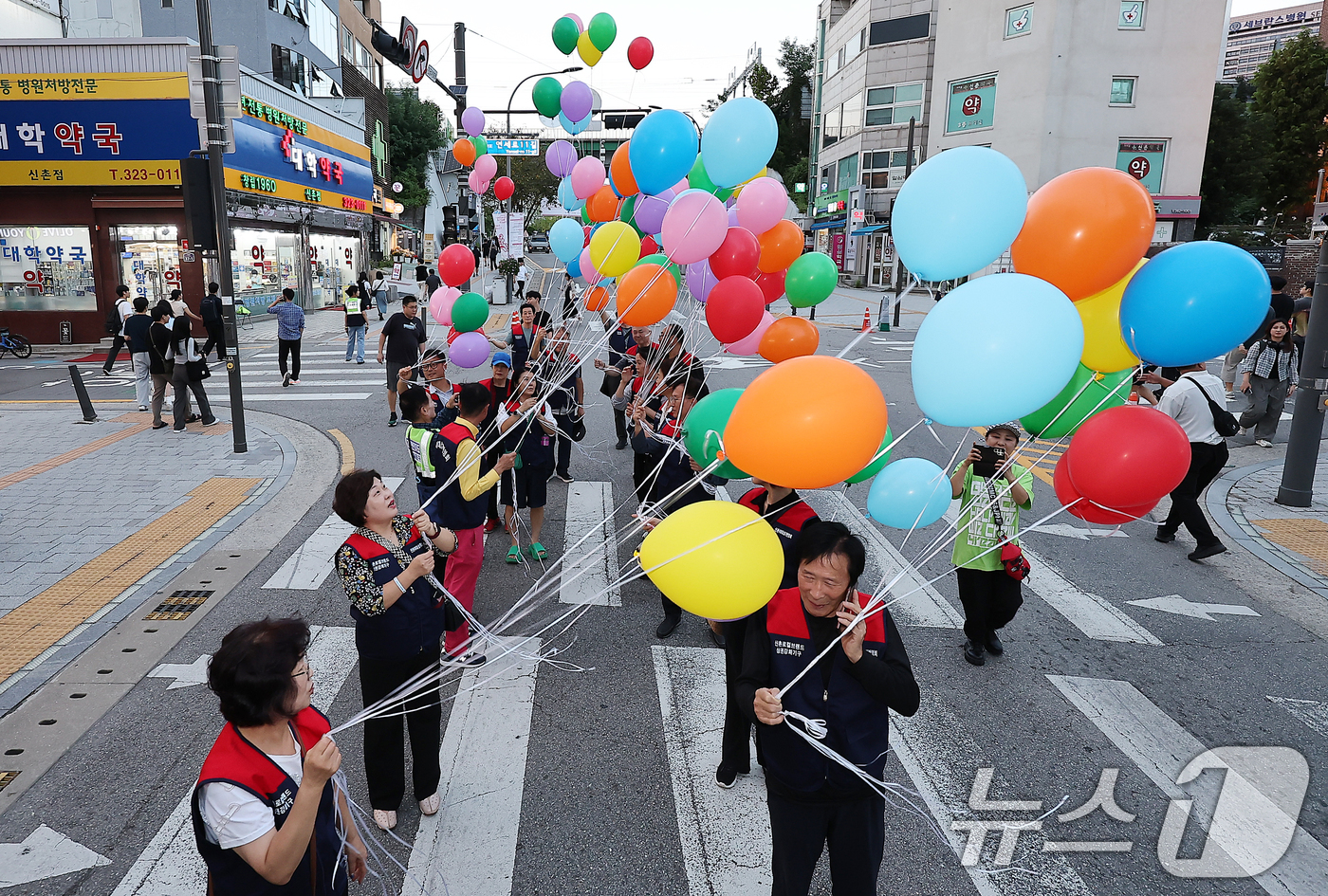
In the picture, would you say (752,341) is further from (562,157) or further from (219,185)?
(219,185)

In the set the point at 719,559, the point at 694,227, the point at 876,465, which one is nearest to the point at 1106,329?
the point at 876,465

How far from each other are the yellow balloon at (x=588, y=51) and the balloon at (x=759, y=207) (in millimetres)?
4340

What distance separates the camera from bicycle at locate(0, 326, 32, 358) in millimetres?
18844

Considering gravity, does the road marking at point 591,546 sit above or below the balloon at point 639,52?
below

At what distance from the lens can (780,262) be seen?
5.99 m

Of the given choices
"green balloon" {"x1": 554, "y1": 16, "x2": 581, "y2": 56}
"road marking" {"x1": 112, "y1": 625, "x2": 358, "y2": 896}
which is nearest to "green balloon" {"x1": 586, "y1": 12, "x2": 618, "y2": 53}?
"green balloon" {"x1": 554, "y1": 16, "x2": 581, "y2": 56}

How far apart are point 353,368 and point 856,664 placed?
1769 cm

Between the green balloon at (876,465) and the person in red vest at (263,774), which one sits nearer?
the person in red vest at (263,774)

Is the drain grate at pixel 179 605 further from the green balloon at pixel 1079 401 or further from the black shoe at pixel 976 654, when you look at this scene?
the green balloon at pixel 1079 401

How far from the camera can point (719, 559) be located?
9.34 feet

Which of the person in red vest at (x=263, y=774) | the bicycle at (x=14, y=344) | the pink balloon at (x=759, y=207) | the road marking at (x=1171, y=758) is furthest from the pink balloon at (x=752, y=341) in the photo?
the bicycle at (x=14, y=344)

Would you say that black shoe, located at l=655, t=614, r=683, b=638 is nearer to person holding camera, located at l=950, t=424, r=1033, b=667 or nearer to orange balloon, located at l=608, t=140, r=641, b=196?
person holding camera, located at l=950, t=424, r=1033, b=667

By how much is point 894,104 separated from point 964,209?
154 feet

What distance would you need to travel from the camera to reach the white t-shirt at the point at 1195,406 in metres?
7.38
